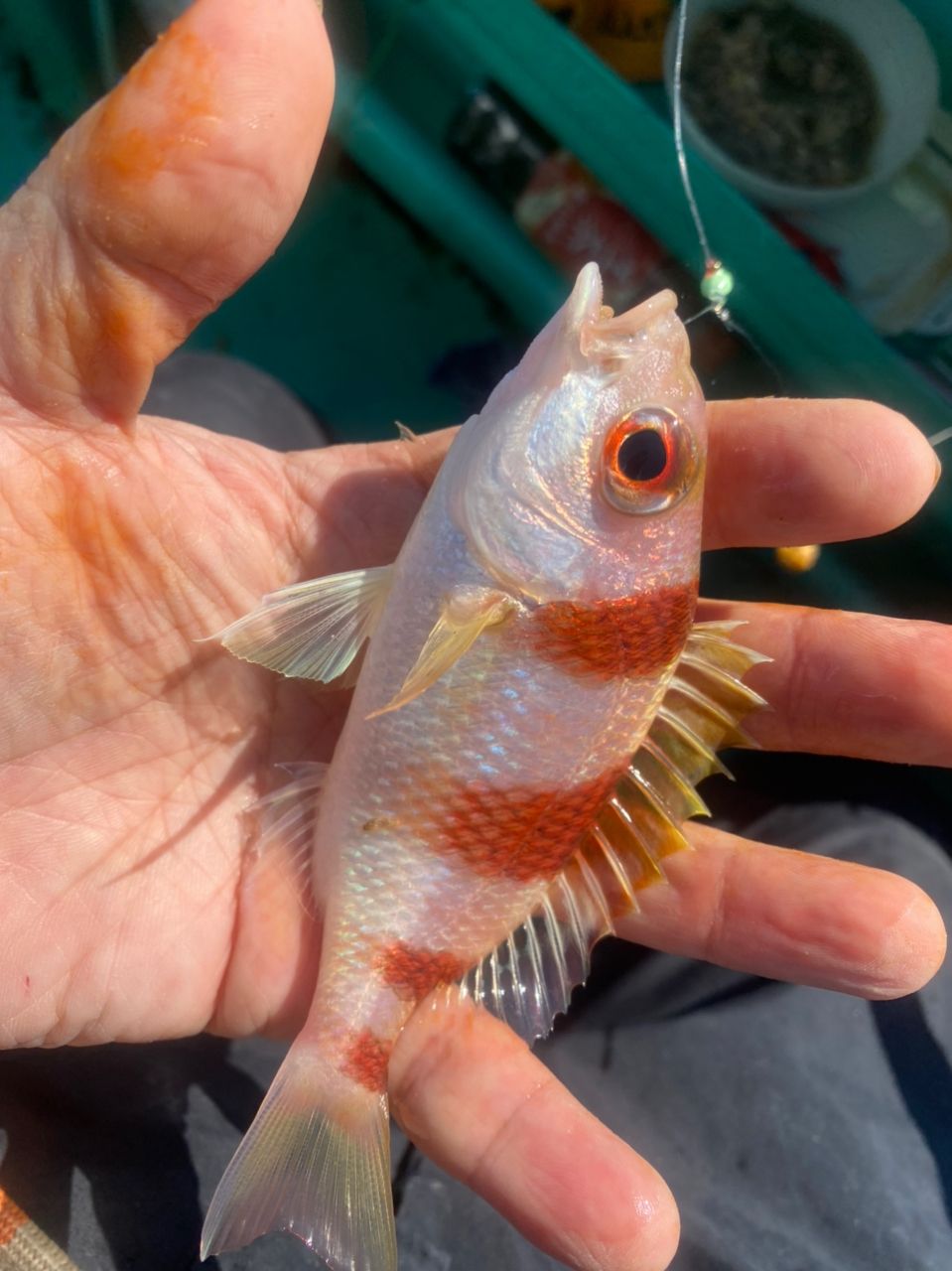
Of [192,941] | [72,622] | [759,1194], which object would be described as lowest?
[759,1194]

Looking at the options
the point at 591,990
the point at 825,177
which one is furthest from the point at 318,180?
the point at 591,990

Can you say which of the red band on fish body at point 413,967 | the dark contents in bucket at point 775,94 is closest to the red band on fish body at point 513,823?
the red band on fish body at point 413,967

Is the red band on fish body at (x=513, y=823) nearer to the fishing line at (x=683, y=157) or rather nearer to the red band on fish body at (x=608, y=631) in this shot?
the red band on fish body at (x=608, y=631)

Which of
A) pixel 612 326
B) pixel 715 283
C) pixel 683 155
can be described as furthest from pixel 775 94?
pixel 612 326

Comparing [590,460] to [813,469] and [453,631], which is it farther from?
[813,469]

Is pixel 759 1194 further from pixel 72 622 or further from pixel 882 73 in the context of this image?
pixel 882 73
